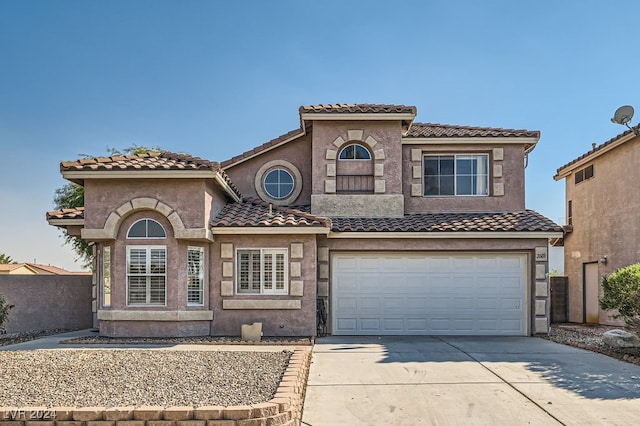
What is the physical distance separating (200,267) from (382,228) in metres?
4.95

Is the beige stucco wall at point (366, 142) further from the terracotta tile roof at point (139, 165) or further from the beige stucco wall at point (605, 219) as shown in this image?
the beige stucco wall at point (605, 219)

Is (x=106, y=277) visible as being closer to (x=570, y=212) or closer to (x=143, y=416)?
(x=143, y=416)

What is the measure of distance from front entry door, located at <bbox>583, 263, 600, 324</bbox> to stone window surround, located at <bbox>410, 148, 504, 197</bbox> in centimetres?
564

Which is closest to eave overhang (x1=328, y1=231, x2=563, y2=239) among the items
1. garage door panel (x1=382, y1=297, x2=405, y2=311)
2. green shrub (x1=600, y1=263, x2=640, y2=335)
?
garage door panel (x1=382, y1=297, x2=405, y2=311)

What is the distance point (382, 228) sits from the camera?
51.0 feet

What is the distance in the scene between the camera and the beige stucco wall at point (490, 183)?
17.6 metres

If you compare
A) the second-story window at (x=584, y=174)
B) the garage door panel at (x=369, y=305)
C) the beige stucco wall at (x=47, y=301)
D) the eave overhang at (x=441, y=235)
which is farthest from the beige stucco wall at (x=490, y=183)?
the beige stucco wall at (x=47, y=301)

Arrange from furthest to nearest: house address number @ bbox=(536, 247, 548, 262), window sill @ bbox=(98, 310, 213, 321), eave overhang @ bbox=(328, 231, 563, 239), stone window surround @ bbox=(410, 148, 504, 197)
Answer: stone window surround @ bbox=(410, 148, 504, 197) → house address number @ bbox=(536, 247, 548, 262) → eave overhang @ bbox=(328, 231, 563, 239) → window sill @ bbox=(98, 310, 213, 321)

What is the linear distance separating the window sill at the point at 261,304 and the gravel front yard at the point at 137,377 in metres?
3.24

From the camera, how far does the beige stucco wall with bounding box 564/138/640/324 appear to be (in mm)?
17844

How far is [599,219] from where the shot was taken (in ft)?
65.6

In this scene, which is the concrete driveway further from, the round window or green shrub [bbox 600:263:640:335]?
the round window

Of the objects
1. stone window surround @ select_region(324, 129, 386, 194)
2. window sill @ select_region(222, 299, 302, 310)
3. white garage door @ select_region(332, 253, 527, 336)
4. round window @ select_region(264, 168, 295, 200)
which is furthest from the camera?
round window @ select_region(264, 168, 295, 200)

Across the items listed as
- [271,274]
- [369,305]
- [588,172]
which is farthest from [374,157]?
[588,172]
